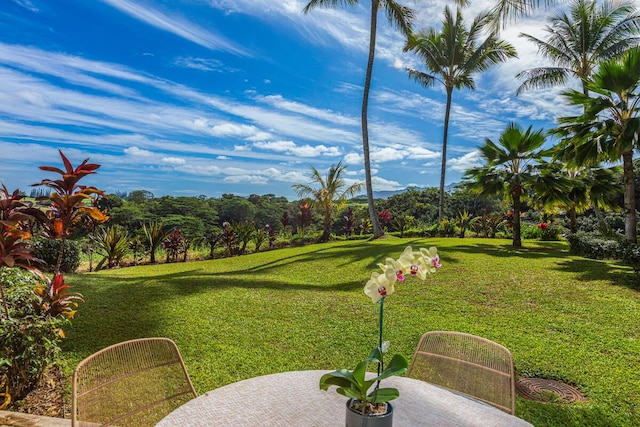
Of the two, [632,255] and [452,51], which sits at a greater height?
[452,51]

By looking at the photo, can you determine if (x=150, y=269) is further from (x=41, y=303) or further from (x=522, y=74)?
(x=522, y=74)

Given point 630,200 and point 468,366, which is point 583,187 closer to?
point 630,200

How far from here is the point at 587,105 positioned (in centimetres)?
755

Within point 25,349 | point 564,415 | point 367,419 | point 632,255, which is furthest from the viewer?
point 632,255

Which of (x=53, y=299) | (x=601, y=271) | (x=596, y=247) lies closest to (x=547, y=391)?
(x=53, y=299)

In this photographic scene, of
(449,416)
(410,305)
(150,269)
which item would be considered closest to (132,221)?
(150,269)

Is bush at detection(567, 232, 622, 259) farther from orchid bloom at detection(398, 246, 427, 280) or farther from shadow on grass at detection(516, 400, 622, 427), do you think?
orchid bloom at detection(398, 246, 427, 280)

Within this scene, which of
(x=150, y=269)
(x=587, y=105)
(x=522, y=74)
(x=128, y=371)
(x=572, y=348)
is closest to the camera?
(x=128, y=371)

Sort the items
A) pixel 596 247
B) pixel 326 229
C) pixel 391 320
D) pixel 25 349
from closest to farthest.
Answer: pixel 25 349 < pixel 391 320 < pixel 596 247 < pixel 326 229

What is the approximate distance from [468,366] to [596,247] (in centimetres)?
818

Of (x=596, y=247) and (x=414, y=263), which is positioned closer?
(x=414, y=263)

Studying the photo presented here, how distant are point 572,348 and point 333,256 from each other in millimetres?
5818

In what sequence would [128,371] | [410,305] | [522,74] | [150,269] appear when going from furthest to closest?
[522,74]
[150,269]
[410,305]
[128,371]

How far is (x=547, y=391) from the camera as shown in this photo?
2859mm
